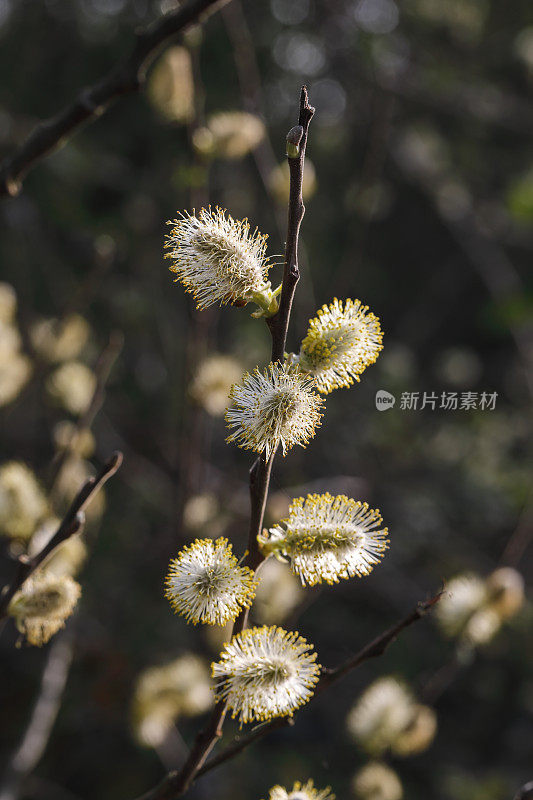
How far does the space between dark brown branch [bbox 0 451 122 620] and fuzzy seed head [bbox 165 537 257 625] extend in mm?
130

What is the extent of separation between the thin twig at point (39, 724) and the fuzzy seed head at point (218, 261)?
3.93ft

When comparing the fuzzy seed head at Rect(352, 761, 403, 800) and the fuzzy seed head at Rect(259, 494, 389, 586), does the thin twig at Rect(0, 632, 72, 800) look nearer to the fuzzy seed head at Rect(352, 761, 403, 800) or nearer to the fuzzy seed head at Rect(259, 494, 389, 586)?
the fuzzy seed head at Rect(352, 761, 403, 800)

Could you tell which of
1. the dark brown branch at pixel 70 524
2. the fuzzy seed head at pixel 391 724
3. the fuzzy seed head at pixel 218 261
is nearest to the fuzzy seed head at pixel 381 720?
the fuzzy seed head at pixel 391 724

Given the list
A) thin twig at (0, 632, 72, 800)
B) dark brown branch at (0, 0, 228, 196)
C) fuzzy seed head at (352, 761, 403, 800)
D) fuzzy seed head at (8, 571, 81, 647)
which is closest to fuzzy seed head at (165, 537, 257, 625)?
fuzzy seed head at (8, 571, 81, 647)

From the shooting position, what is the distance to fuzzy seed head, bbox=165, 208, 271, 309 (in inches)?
31.0

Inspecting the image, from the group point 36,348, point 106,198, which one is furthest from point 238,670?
point 106,198

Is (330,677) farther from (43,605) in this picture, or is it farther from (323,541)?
(43,605)

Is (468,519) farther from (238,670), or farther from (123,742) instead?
(238,670)

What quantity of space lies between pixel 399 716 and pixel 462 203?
3.04 m

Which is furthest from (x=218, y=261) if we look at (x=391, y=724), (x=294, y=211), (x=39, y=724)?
(x=39, y=724)

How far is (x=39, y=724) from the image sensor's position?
1630 mm

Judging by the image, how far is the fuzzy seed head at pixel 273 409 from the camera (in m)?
0.75

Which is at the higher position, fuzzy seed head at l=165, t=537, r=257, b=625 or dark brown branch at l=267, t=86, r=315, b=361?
dark brown branch at l=267, t=86, r=315, b=361

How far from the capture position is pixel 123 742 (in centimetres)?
284
